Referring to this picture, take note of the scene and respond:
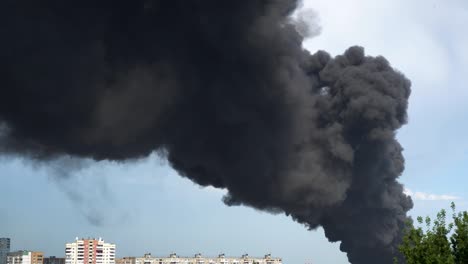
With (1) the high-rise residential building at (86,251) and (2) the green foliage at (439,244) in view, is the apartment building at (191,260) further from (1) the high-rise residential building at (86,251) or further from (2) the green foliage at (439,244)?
(2) the green foliage at (439,244)

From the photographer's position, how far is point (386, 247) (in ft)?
294

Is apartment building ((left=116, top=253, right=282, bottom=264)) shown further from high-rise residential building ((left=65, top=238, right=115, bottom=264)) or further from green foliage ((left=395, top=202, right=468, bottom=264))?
green foliage ((left=395, top=202, right=468, bottom=264))

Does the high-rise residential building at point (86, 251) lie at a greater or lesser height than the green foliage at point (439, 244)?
greater

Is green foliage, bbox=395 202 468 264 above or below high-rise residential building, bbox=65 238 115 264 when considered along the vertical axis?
below

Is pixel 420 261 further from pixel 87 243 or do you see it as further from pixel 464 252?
pixel 87 243

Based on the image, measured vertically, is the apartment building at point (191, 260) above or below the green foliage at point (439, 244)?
above

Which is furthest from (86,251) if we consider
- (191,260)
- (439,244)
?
(439,244)

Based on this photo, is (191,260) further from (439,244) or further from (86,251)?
(439,244)

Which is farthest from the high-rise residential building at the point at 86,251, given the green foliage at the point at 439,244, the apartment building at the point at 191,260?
the green foliage at the point at 439,244

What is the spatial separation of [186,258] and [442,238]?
480ft

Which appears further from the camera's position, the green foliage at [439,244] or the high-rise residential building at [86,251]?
the high-rise residential building at [86,251]

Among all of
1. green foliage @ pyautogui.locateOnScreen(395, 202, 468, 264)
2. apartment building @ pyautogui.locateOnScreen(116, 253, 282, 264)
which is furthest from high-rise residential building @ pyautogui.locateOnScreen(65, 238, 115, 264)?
green foliage @ pyautogui.locateOnScreen(395, 202, 468, 264)

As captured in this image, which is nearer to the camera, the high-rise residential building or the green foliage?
the green foliage

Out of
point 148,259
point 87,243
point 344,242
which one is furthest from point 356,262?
point 87,243
